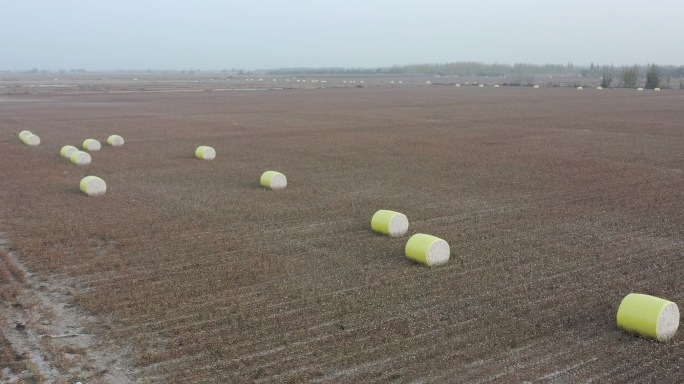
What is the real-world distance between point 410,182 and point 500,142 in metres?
9.65

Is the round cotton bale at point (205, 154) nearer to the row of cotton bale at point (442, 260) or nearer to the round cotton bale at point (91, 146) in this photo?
the round cotton bale at point (91, 146)

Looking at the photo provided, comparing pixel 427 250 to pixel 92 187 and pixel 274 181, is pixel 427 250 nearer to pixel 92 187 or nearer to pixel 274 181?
pixel 274 181

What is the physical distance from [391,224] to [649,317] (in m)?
5.47

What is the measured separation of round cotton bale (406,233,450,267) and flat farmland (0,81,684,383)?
18cm

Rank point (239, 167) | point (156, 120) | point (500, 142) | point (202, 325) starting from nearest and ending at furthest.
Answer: point (202, 325)
point (239, 167)
point (500, 142)
point (156, 120)

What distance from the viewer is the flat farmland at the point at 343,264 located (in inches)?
296

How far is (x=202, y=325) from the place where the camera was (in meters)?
8.45

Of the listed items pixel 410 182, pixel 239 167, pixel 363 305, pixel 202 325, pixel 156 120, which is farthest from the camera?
pixel 156 120

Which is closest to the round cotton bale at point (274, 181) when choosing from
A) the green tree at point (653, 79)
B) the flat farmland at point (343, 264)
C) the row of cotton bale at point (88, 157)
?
the flat farmland at point (343, 264)

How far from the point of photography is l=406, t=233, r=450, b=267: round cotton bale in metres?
10.7

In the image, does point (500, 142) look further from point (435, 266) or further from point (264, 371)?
point (264, 371)

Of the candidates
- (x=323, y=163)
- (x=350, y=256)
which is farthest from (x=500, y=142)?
(x=350, y=256)

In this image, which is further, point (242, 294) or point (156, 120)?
point (156, 120)

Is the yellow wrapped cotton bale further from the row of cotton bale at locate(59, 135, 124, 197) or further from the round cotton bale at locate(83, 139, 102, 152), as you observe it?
the round cotton bale at locate(83, 139, 102, 152)
